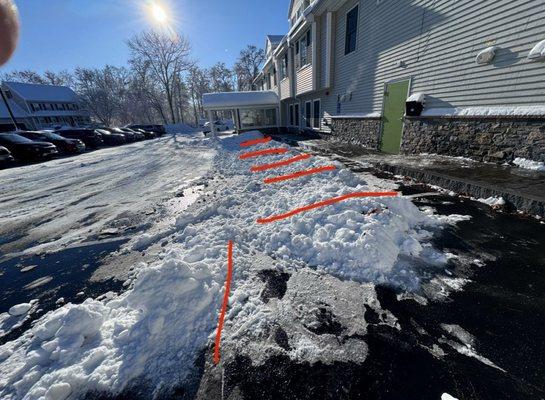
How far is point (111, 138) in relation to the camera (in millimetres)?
24906

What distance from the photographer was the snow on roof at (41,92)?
4322 cm

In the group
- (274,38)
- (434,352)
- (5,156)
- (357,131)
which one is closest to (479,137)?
(357,131)

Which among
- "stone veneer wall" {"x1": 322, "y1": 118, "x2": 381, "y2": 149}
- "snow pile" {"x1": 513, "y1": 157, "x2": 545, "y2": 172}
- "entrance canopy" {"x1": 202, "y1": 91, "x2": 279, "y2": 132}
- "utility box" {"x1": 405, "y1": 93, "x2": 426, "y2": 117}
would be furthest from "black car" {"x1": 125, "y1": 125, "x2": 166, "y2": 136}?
"snow pile" {"x1": 513, "y1": 157, "x2": 545, "y2": 172}

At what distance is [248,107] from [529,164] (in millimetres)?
20349

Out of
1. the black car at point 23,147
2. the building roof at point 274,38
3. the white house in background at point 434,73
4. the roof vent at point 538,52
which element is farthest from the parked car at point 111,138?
the roof vent at point 538,52

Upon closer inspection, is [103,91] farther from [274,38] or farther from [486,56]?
[486,56]

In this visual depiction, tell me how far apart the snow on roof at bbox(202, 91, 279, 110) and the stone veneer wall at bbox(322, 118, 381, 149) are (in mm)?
10653

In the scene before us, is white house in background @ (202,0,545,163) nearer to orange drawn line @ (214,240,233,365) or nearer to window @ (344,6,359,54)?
window @ (344,6,359,54)

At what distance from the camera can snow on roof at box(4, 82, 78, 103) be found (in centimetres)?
4322

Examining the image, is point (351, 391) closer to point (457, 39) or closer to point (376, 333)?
point (376, 333)

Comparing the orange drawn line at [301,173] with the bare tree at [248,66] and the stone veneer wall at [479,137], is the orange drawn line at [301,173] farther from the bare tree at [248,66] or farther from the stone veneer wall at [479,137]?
the bare tree at [248,66]

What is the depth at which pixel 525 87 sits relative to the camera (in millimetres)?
5066

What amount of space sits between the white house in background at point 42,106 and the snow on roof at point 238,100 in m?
40.4

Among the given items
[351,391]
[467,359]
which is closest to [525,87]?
[467,359]
